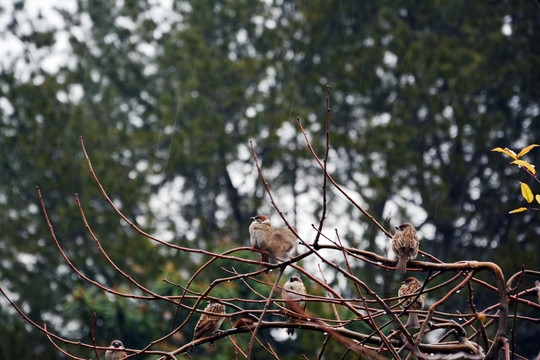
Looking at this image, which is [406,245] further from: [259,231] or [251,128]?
[251,128]

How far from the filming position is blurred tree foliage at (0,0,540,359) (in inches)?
361

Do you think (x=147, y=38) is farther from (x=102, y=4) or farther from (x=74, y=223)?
(x=74, y=223)

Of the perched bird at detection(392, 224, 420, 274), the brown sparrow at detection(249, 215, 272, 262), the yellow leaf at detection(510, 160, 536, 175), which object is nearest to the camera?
the yellow leaf at detection(510, 160, 536, 175)

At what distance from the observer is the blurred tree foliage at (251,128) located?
918 cm

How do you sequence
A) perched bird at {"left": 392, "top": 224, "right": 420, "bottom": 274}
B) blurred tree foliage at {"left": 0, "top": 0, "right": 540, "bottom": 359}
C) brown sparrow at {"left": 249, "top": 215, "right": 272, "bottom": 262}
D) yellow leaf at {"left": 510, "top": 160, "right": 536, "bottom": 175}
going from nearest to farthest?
yellow leaf at {"left": 510, "top": 160, "right": 536, "bottom": 175} → perched bird at {"left": 392, "top": 224, "right": 420, "bottom": 274} → brown sparrow at {"left": 249, "top": 215, "right": 272, "bottom": 262} → blurred tree foliage at {"left": 0, "top": 0, "right": 540, "bottom": 359}

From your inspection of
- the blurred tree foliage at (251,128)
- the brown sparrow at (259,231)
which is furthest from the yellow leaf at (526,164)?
the blurred tree foliage at (251,128)

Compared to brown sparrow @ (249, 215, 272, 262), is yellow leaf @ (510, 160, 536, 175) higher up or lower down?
lower down

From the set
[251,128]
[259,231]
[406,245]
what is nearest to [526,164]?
[406,245]

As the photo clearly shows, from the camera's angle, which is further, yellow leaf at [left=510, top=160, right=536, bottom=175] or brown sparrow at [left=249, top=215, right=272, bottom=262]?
brown sparrow at [left=249, top=215, right=272, bottom=262]

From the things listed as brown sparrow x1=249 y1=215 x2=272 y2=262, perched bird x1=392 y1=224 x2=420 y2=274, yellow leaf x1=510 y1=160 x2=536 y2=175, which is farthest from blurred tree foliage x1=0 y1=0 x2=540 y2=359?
yellow leaf x1=510 y1=160 x2=536 y2=175

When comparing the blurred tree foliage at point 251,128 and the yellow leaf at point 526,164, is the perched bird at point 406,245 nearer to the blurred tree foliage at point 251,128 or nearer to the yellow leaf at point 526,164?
the yellow leaf at point 526,164

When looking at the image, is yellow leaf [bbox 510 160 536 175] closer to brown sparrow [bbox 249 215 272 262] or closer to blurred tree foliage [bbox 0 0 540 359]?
brown sparrow [bbox 249 215 272 262]

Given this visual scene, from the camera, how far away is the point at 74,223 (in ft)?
31.3

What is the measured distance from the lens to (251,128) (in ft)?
32.9
